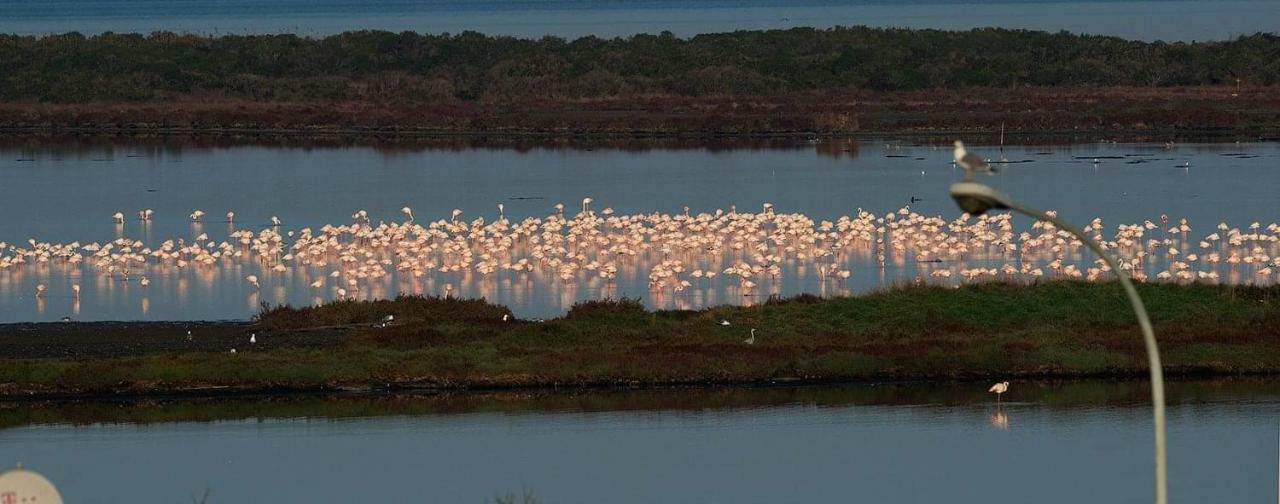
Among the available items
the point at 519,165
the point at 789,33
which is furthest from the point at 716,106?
the point at 789,33

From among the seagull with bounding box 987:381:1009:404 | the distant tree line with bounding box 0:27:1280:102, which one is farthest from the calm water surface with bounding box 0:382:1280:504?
the distant tree line with bounding box 0:27:1280:102

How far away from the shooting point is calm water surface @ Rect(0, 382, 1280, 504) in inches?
1104

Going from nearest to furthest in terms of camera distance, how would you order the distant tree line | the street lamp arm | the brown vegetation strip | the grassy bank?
the street lamp arm < the grassy bank < the brown vegetation strip < the distant tree line

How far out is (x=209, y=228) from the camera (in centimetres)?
5934

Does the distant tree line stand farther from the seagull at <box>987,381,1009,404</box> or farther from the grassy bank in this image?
the seagull at <box>987,381,1009,404</box>

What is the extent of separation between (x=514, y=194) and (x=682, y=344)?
34843mm

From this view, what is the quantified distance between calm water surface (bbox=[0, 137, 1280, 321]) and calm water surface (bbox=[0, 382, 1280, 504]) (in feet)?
28.1

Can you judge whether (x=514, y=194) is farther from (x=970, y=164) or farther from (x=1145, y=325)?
(x=970, y=164)

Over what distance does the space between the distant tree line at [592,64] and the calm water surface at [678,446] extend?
8427 cm

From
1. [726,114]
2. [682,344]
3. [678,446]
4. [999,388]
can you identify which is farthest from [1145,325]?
[726,114]

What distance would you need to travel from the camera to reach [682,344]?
1367 inches

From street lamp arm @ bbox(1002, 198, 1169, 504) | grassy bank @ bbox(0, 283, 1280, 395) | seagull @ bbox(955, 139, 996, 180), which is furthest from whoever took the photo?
grassy bank @ bbox(0, 283, 1280, 395)

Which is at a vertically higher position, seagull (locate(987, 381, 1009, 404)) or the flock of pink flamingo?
the flock of pink flamingo

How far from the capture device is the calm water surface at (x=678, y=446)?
28031 millimetres
